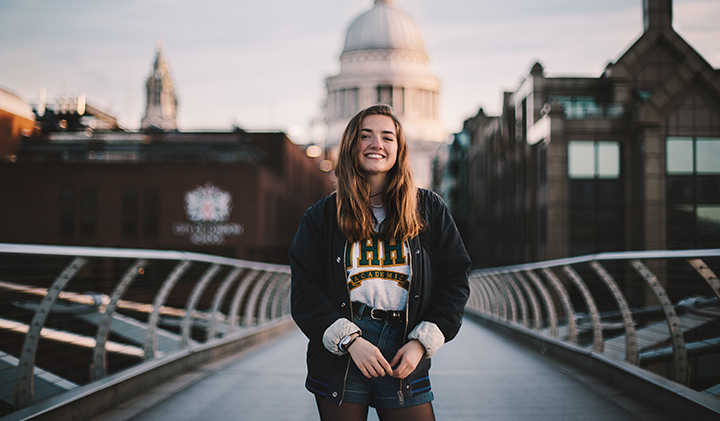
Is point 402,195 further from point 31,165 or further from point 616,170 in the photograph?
point 31,165

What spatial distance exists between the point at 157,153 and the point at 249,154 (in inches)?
230

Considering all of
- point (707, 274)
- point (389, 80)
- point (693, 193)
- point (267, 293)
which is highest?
point (389, 80)

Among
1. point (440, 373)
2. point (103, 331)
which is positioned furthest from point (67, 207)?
point (103, 331)

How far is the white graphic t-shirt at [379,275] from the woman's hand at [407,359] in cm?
18

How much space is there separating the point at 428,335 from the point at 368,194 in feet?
2.17

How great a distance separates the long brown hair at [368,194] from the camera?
2.85m

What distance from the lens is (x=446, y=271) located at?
2932 mm

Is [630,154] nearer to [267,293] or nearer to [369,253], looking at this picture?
[267,293]

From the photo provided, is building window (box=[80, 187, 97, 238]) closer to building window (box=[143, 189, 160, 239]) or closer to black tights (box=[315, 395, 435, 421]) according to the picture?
building window (box=[143, 189, 160, 239])

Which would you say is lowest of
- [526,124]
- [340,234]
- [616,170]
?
[340,234]

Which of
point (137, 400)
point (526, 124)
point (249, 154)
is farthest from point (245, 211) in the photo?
point (137, 400)

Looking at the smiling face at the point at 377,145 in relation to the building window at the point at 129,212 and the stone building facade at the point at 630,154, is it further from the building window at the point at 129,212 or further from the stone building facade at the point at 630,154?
the building window at the point at 129,212

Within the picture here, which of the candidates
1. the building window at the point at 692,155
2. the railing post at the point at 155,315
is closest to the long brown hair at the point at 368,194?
the railing post at the point at 155,315

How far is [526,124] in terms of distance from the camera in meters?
33.9
